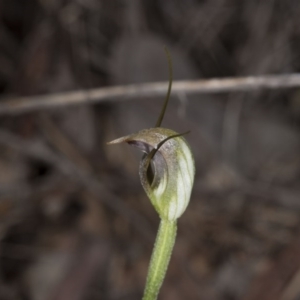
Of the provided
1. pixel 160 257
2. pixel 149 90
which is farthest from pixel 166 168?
pixel 149 90

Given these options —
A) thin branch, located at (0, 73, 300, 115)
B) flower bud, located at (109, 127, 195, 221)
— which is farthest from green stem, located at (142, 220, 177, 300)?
thin branch, located at (0, 73, 300, 115)

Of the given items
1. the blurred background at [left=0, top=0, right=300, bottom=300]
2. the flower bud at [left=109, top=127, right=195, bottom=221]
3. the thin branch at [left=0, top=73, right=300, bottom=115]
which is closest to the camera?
the flower bud at [left=109, top=127, right=195, bottom=221]

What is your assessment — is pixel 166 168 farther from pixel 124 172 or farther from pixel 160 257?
pixel 124 172

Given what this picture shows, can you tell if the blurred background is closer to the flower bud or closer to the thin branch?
the thin branch

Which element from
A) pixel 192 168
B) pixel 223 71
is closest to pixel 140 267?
pixel 223 71

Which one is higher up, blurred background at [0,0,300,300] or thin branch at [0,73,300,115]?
thin branch at [0,73,300,115]
